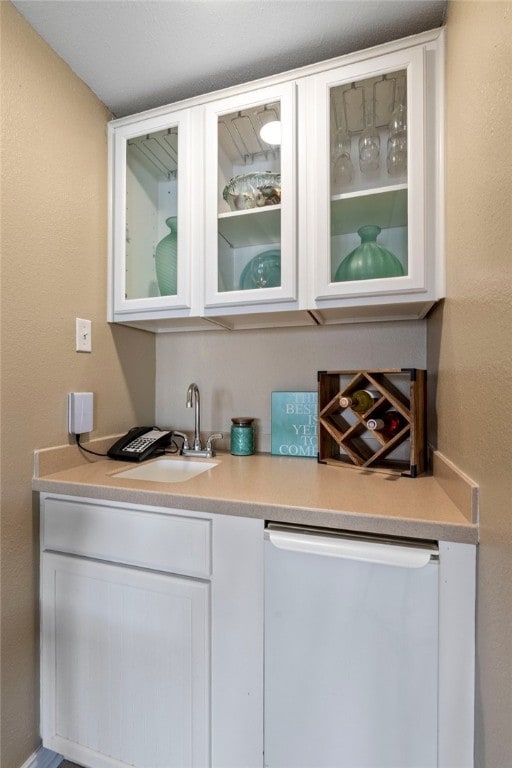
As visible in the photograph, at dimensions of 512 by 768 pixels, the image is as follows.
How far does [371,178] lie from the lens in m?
1.11

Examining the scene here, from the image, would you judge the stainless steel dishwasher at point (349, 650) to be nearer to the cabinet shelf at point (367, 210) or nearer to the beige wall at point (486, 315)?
the beige wall at point (486, 315)

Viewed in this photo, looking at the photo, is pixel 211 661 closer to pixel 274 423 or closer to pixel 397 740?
pixel 397 740

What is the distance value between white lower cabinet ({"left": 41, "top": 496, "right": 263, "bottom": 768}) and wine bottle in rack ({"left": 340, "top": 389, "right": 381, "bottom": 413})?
538mm

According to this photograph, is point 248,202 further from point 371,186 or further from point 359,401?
point 359,401

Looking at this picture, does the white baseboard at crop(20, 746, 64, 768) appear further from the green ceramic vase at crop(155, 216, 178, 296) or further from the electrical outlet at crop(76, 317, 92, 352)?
the green ceramic vase at crop(155, 216, 178, 296)

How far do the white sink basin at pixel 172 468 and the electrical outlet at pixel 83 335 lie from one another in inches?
18.2

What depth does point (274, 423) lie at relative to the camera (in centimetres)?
144

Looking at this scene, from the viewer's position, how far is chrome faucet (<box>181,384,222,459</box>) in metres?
1.43

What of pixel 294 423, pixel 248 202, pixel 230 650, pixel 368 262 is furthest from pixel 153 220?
pixel 230 650

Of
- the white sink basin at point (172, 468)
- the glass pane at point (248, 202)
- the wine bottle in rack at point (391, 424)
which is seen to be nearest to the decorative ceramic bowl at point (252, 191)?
the glass pane at point (248, 202)

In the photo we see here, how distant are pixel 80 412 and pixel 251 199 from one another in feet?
3.07

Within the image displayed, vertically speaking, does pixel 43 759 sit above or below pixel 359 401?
below

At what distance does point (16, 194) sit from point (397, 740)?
162cm

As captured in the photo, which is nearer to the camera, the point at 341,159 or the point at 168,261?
the point at 341,159
